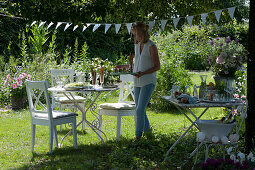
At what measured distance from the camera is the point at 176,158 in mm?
4242

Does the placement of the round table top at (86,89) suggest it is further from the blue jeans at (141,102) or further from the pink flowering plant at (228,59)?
the pink flowering plant at (228,59)

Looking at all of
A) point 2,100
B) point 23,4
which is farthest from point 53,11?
point 2,100

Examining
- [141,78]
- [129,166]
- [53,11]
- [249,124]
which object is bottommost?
[129,166]

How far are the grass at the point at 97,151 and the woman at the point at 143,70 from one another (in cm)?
36

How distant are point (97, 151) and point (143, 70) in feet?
4.03

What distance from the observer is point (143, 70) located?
15.1 feet

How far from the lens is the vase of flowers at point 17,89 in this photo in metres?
7.60

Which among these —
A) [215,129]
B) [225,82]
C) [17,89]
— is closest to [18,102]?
[17,89]

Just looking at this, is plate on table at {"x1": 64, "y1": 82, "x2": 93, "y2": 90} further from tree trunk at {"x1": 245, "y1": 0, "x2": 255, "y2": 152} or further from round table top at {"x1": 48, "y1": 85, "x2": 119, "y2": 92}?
tree trunk at {"x1": 245, "y1": 0, "x2": 255, "y2": 152}

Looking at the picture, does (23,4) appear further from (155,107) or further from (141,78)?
(155,107)

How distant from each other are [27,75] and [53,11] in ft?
11.5

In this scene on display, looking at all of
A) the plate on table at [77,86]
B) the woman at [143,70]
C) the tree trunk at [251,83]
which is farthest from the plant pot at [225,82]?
the plate on table at [77,86]

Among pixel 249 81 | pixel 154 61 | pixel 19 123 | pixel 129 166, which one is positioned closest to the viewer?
pixel 249 81

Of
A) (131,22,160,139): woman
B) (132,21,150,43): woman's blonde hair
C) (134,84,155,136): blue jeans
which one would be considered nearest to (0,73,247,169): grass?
(134,84,155,136): blue jeans
